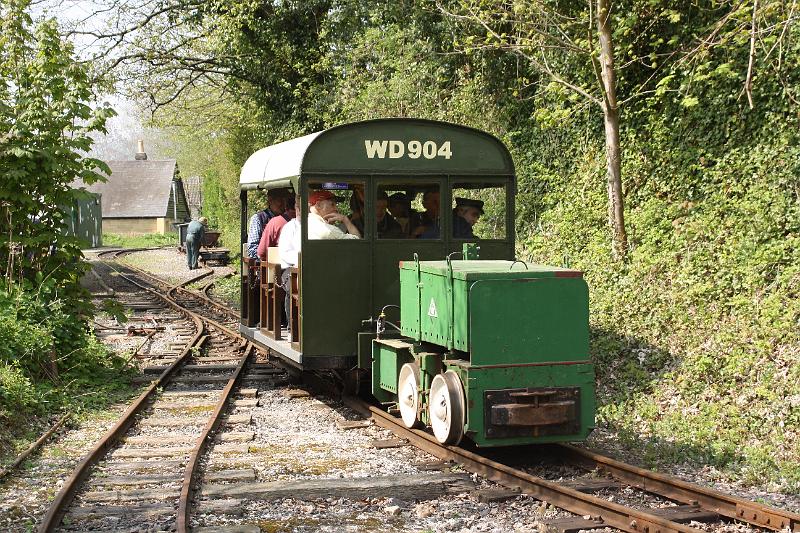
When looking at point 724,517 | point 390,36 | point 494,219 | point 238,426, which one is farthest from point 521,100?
point 724,517

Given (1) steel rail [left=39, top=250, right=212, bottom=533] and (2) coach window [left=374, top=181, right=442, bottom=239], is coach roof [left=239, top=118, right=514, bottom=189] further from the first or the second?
(1) steel rail [left=39, top=250, right=212, bottom=533]

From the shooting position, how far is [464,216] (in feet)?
34.0

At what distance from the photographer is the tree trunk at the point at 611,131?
526 inches

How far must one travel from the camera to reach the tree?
38.5ft

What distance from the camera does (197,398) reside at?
37.7 feet

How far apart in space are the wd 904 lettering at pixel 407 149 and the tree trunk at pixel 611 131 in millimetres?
4150

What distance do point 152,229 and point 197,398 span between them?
228ft

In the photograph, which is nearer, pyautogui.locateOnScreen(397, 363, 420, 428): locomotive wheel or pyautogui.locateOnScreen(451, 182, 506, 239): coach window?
pyautogui.locateOnScreen(397, 363, 420, 428): locomotive wheel

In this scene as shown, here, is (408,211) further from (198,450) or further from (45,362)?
(45,362)

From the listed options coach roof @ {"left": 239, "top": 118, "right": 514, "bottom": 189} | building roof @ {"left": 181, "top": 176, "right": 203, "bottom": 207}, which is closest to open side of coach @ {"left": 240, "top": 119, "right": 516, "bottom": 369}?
coach roof @ {"left": 239, "top": 118, "right": 514, "bottom": 189}

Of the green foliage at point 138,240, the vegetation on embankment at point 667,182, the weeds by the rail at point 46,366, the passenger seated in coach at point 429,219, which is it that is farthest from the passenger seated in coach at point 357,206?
the green foliage at point 138,240

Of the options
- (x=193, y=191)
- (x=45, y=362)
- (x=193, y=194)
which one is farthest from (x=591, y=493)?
(x=193, y=194)

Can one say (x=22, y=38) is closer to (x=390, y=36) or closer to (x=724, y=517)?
(x=724, y=517)

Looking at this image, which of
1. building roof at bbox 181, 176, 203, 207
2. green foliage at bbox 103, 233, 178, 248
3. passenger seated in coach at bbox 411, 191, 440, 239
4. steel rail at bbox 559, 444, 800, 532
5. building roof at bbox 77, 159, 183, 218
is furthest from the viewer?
building roof at bbox 181, 176, 203, 207
